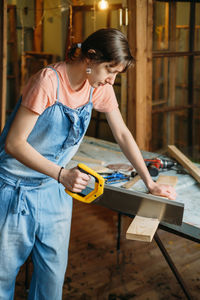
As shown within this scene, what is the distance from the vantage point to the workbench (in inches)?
69.2

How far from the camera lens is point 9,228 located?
5.74 ft

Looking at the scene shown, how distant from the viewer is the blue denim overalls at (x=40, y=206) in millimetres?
1738

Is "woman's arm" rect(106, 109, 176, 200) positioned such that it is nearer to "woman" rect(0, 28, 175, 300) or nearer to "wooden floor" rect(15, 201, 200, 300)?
"woman" rect(0, 28, 175, 300)

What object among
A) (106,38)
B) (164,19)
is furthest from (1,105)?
(106,38)

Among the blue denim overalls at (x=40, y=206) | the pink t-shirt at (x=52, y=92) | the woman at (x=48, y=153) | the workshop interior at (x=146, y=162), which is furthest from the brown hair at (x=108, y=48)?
the workshop interior at (x=146, y=162)

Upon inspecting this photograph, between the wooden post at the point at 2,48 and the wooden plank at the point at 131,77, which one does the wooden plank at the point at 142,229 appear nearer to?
the wooden plank at the point at 131,77

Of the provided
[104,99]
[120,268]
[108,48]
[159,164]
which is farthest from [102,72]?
[120,268]

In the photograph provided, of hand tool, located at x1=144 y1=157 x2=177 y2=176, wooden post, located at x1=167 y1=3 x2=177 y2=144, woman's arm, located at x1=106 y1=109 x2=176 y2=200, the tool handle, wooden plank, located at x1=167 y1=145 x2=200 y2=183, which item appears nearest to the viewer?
woman's arm, located at x1=106 y1=109 x2=176 y2=200

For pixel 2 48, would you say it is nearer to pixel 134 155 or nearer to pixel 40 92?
pixel 134 155

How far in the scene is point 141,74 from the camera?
331 centimetres

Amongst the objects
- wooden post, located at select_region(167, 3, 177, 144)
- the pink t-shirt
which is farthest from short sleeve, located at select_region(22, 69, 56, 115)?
wooden post, located at select_region(167, 3, 177, 144)

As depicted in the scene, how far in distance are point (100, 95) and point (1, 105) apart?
2286 millimetres

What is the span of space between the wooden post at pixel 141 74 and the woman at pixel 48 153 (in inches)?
54.3

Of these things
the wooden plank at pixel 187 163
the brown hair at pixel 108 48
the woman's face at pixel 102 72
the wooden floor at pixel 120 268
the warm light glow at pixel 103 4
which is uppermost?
the warm light glow at pixel 103 4
